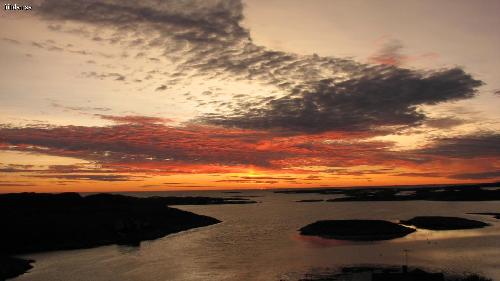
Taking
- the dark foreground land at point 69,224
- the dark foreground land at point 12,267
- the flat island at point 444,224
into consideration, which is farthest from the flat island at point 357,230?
the dark foreground land at point 12,267

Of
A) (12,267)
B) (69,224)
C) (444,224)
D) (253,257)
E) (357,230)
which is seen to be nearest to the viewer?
(12,267)

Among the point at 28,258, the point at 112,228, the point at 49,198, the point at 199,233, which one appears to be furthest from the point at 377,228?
the point at 49,198

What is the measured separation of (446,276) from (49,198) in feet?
328

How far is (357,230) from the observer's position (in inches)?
3255

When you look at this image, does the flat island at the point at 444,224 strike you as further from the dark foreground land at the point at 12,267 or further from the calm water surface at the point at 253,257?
the dark foreground land at the point at 12,267

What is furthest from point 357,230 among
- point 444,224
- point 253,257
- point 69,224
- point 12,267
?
point 12,267

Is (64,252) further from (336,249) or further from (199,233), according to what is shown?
(336,249)

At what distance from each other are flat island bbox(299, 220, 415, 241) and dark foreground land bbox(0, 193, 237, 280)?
31454mm

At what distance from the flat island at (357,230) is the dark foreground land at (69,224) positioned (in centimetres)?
3145

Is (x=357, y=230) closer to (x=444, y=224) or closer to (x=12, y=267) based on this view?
(x=444, y=224)

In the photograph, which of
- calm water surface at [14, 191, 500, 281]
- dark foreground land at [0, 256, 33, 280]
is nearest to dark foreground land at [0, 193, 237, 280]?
dark foreground land at [0, 256, 33, 280]

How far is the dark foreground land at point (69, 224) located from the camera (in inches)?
2746

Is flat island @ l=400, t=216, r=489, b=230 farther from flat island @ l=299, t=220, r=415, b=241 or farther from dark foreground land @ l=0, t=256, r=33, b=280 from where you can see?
dark foreground land @ l=0, t=256, r=33, b=280

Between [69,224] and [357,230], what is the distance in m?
55.3
